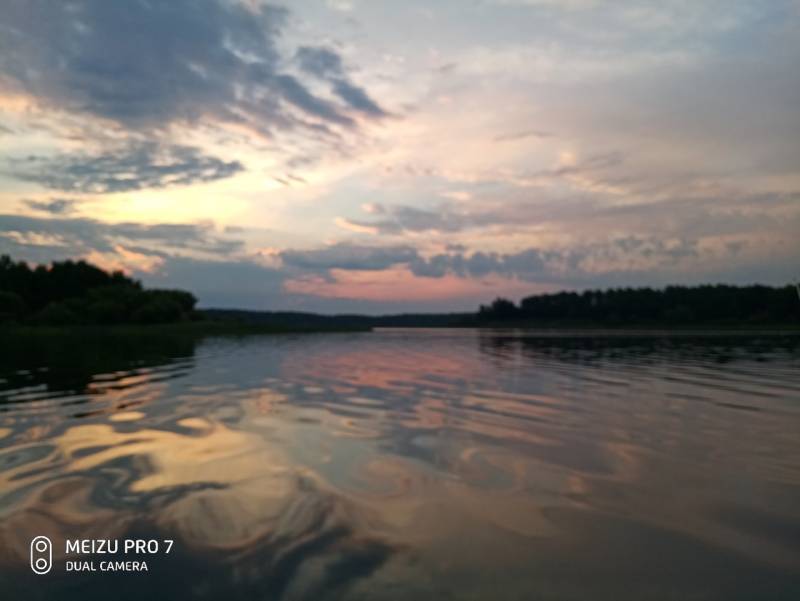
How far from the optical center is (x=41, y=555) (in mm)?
6824

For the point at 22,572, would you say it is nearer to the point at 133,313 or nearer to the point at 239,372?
the point at 239,372

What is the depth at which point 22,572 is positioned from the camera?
6379 millimetres

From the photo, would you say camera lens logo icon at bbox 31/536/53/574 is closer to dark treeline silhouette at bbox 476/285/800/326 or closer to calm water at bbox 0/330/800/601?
calm water at bbox 0/330/800/601

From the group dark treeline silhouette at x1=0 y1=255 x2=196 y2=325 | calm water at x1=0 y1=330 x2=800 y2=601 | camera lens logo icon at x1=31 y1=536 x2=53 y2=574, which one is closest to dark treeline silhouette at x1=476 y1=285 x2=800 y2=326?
dark treeline silhouette at x1=0 y1=255 x2=196 y2=325

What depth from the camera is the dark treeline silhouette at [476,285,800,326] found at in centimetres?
13662

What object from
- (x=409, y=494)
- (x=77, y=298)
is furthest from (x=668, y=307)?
(x=409, y=494)

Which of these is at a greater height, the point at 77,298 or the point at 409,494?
the point at 77,298

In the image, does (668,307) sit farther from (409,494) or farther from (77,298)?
(409,494)

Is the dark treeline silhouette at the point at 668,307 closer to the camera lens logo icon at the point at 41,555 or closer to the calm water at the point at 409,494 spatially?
the calm water at the point at 409,494

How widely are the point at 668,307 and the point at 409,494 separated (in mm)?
165630

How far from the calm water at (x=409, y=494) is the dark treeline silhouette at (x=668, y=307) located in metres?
139

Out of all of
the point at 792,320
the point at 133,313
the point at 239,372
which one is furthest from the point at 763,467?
the point at 792,320

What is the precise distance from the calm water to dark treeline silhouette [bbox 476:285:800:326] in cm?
13935

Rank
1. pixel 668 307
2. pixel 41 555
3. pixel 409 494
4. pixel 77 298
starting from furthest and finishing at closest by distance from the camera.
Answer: pixel 668 307 → pixel 77 298 → pixel 409 494 → pixel 41 555
